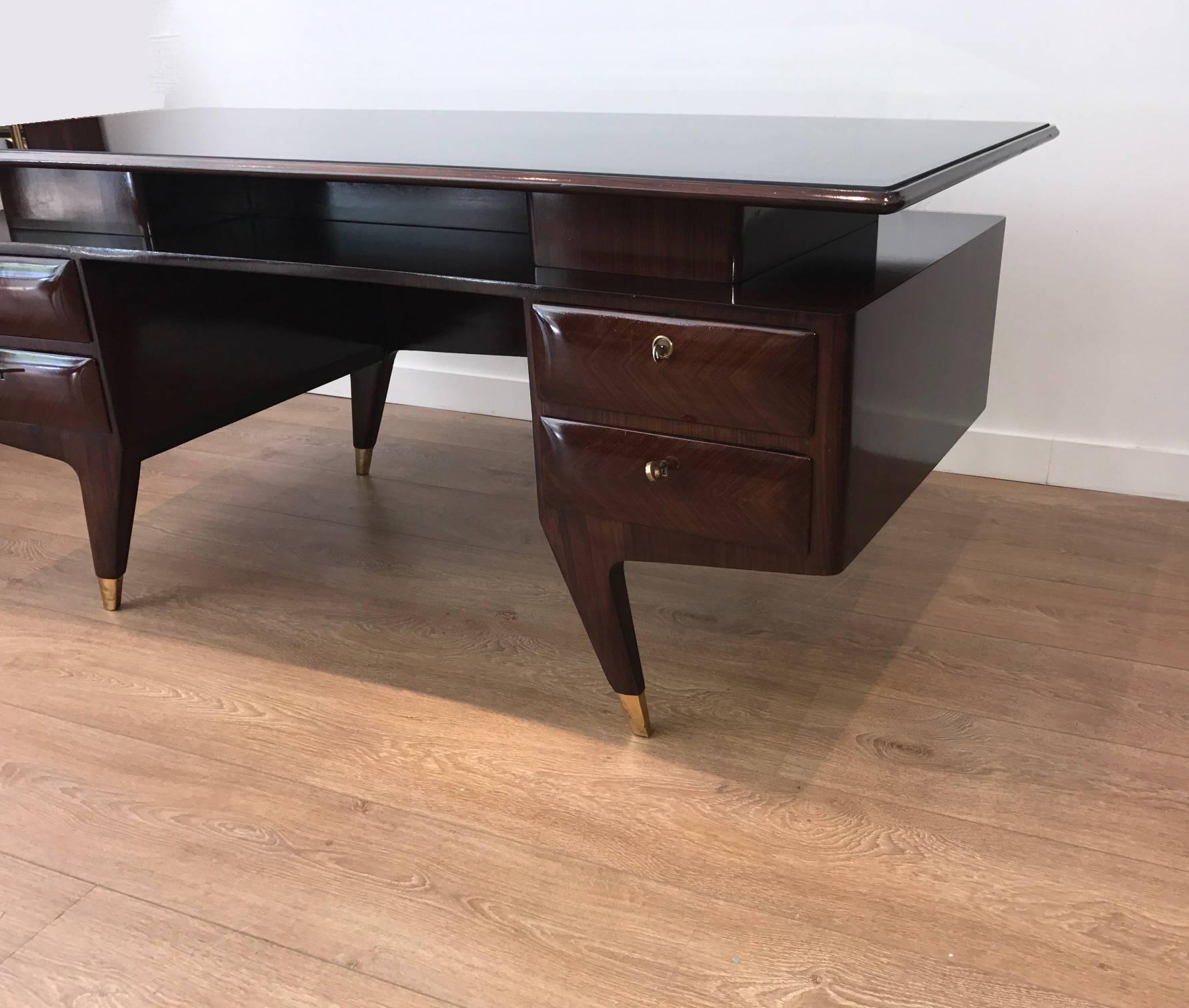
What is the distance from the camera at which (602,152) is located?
52.5 inches

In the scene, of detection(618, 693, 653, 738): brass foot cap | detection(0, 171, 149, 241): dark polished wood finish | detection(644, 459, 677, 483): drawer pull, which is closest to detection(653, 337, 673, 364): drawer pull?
detection(644, 459, 677, 483): drawer pull

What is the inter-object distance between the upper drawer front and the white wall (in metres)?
1.00

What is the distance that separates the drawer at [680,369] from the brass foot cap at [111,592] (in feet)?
2.83

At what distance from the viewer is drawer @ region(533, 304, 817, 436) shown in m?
1.12

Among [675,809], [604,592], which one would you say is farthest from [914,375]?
[675,809]

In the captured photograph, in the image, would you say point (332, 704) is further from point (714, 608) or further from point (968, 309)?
point (968, 309)

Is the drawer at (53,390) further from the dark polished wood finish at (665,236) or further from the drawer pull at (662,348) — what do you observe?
the drawer pull at (662,348)

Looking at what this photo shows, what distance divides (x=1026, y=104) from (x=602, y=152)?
2.96 ft

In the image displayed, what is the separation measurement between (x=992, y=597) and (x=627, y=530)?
68 centimetres

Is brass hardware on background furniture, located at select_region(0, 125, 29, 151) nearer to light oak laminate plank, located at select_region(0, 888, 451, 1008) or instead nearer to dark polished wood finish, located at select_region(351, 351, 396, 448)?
dark polished wood finish, located at select_region(351, 351, 396, 448)

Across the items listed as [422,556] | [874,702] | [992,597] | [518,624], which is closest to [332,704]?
[518,624]

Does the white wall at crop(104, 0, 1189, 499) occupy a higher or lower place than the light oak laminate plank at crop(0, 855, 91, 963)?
higher

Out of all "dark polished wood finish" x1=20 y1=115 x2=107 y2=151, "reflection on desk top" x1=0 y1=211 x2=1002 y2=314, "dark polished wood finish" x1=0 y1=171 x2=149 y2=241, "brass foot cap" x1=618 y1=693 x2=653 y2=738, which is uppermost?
"dark polished wood finish" x1=20 y1=115 x2=107 y2=151

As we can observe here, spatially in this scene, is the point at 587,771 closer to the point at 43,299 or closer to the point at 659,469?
the point at 659,469
